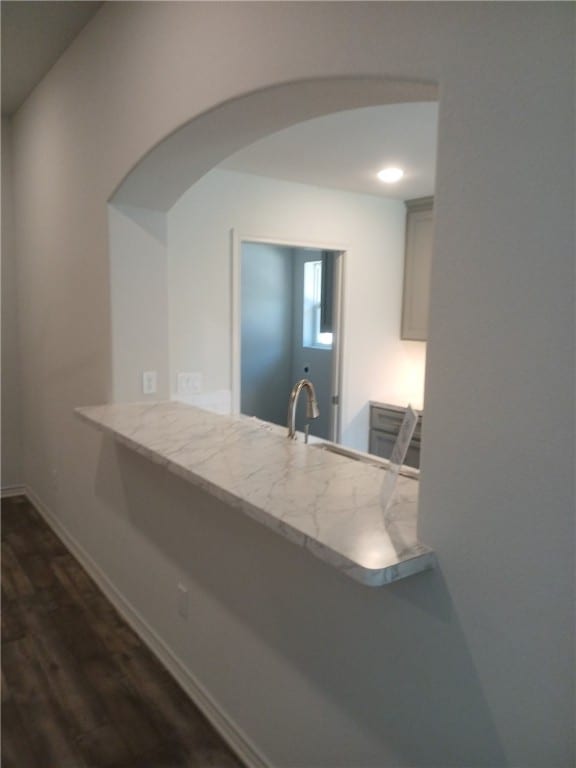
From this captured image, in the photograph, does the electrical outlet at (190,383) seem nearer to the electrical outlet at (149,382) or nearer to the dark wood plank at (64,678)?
the electrical outlet at (149,382)

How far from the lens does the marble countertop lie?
1234mm

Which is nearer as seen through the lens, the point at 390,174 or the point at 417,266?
the point at 390,174

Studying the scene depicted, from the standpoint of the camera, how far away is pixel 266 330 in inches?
255

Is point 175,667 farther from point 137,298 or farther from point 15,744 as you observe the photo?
point 137,298

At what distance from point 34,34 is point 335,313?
2.72 m

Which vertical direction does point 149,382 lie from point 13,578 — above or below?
above

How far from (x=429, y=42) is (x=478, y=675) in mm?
1323

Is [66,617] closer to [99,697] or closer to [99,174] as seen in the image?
[99,697]

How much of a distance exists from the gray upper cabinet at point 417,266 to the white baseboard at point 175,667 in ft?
10.3

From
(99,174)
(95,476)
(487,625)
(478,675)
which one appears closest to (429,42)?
(487,625)

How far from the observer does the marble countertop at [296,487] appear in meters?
1.23

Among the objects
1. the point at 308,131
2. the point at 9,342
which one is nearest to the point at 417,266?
the point at 308,131

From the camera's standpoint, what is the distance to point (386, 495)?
4.91 feet

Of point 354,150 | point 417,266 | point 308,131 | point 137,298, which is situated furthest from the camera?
point 417,266
